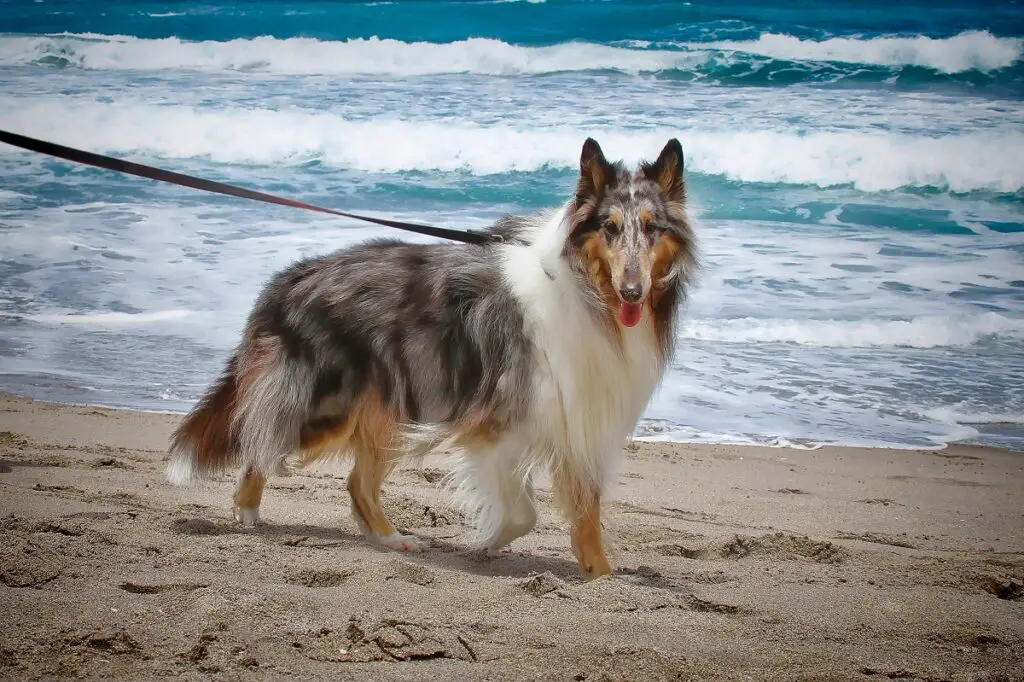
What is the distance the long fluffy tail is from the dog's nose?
5.09ft

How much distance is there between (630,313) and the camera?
3494 millimetres

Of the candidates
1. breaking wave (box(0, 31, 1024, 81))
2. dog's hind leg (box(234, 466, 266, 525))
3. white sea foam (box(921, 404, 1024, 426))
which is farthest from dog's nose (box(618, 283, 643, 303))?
breaking wave (box(0, 31, 1024, 81))

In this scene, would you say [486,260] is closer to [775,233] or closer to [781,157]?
[775,233]

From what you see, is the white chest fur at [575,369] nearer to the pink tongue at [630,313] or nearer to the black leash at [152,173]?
the pink tongue at [630,313]

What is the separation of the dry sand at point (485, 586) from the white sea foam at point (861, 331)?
3.02m

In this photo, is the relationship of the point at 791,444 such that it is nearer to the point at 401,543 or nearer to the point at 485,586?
the point at 401,543

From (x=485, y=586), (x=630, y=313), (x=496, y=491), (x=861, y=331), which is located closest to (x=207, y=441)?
(x=496, y=491)

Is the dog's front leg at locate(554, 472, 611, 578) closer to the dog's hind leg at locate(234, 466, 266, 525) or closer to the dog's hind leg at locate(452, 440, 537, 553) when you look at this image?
the dog's hind leg at locate(452, 440, 537, 553)

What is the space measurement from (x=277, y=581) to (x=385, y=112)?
11552mm

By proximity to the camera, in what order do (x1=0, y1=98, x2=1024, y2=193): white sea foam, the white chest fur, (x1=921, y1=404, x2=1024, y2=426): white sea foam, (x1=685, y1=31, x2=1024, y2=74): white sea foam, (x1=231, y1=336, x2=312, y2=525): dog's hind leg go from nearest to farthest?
the white chest fur < (x1=231, y1=336, x2=312, y2=525): dog's hind leg < (x1=921, y1=404, x2=1024, y2=426): white sea foam < (x1=0, y1=98, x2=1024, y2=193): white sea foam < (x1=685, y1=31, x2=1024, y2=74): white sea foam

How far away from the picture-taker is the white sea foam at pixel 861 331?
8.12 metres

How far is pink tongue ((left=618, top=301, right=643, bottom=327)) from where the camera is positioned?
349cm

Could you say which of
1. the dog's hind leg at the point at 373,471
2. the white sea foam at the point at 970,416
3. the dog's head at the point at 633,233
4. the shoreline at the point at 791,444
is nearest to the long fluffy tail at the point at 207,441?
the dog's hind leg at the point at 373,471

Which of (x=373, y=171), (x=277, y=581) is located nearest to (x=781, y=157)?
(x=373, y=171)
